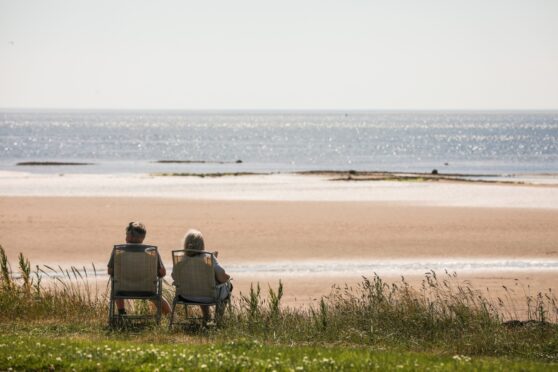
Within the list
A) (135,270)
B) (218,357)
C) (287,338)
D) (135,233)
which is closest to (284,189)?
(135,233)

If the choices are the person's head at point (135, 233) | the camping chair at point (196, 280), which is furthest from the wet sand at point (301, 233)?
the person's head at point (135, 233)

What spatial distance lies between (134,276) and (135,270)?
0.07 m

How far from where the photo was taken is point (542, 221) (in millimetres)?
26047

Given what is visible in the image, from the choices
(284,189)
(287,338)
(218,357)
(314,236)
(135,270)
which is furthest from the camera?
(284,189)

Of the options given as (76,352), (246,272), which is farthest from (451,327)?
(246,272)

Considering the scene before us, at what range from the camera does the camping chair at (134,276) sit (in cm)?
958

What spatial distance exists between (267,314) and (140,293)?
61.9 inches

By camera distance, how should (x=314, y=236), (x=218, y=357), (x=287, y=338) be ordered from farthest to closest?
(x=314, y=236) < (x=287, y=338) < (x=218, y=357)

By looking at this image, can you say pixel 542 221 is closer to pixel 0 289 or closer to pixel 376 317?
pixel 376 317

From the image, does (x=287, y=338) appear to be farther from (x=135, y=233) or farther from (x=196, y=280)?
(x=135, y=233)

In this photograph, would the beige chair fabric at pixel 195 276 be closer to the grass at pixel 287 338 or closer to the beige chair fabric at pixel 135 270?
the beige chair fabric at pixel 135 270

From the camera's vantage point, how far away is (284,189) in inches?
1565

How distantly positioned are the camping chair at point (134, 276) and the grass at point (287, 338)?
368 millimetres

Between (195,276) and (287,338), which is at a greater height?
(195,276)
